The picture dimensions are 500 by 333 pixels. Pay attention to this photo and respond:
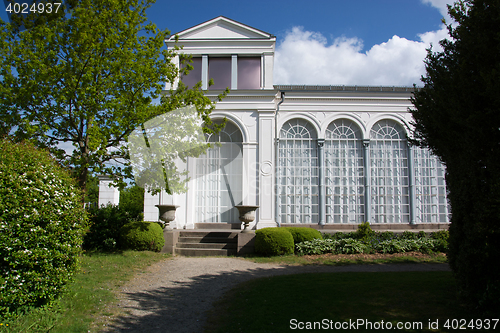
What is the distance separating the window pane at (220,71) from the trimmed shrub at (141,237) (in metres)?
6.36

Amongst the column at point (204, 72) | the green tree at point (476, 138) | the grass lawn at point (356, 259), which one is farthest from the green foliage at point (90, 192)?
the green tree at point (476, 138)

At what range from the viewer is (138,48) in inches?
314

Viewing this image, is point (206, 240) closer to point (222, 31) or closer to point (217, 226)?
point (217, 226)

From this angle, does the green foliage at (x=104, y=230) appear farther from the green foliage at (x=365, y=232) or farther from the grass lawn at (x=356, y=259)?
the green foliage at (x=365, y=232)

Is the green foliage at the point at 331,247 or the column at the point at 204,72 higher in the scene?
the column at the point at 204,72

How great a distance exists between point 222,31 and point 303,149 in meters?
5.89

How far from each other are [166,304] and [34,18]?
7.48 meters

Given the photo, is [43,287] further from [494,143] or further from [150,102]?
[494,143]

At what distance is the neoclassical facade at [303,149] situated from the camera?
12656 mm

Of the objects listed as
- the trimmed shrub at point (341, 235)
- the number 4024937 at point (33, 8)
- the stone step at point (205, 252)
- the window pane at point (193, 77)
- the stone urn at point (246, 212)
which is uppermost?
the window pane at point (193, 77)

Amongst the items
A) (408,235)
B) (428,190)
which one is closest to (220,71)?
(408,235)

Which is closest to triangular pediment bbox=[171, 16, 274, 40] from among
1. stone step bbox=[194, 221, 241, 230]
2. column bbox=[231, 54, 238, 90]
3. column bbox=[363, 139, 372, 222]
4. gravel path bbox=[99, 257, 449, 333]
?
column bbox=[231, 54, 238, 90]

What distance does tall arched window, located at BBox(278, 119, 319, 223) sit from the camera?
12.9 m

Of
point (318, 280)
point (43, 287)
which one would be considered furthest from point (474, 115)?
point (43, 287)
